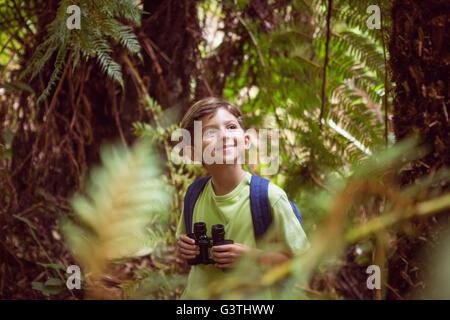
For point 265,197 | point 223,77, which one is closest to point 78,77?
point 223,77

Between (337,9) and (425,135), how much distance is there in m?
1.10

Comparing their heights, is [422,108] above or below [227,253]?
above

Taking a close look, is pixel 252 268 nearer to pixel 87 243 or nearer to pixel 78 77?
pixel 87 243

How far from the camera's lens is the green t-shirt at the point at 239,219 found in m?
1.07

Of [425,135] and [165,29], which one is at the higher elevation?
[165,29]

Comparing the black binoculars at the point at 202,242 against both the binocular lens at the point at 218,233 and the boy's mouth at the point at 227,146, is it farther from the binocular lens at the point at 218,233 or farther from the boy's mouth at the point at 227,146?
the boy's mouth at the point at 227,146

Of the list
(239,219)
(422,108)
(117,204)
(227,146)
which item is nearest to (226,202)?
(239,219)

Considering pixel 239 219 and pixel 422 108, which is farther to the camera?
pixel 239 219

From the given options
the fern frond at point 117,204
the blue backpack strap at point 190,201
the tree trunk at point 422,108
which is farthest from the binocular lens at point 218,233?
the fern frond at point 117,204

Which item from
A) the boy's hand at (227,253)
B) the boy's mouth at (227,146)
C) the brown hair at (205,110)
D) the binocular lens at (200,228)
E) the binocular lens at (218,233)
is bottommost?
the boy's hand at (227,253)

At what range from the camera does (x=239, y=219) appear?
1149mm

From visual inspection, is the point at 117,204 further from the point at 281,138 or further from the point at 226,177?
the point at 281,138

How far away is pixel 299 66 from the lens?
184 centimetres

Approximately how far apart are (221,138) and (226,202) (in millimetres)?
216
